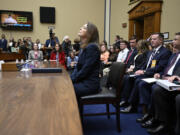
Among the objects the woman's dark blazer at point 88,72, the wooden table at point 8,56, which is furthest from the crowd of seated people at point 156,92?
the wooden table at point 8,56

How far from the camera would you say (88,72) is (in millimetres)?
1648

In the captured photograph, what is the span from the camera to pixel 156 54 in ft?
7.92

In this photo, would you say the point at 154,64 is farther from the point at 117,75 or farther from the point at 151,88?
the point at 117,75

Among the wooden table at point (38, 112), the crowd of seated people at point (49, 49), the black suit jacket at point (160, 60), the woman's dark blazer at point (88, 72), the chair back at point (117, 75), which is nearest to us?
the wooden table at point (38, 112)

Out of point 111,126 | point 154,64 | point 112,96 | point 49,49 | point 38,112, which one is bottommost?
point 111,126

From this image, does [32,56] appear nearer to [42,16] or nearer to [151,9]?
[151,9]

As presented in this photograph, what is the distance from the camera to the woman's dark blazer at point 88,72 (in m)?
1.63

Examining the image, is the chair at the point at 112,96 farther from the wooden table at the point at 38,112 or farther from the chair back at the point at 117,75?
the wooden table at the point at 38,112

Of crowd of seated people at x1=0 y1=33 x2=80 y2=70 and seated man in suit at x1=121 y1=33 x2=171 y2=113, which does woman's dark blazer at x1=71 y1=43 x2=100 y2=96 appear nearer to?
seated man in suit at x1=121 y1=33 x2=171 y2=113

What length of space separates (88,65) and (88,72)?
7 centimetres

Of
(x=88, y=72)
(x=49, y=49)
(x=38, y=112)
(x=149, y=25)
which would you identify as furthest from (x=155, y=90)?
(x=49, y=49)

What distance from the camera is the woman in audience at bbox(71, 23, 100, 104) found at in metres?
1.63

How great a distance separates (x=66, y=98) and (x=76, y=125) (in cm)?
32

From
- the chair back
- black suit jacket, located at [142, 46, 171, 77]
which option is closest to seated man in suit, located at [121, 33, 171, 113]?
black suit jacket, located at [142, 46, 171, 77]
